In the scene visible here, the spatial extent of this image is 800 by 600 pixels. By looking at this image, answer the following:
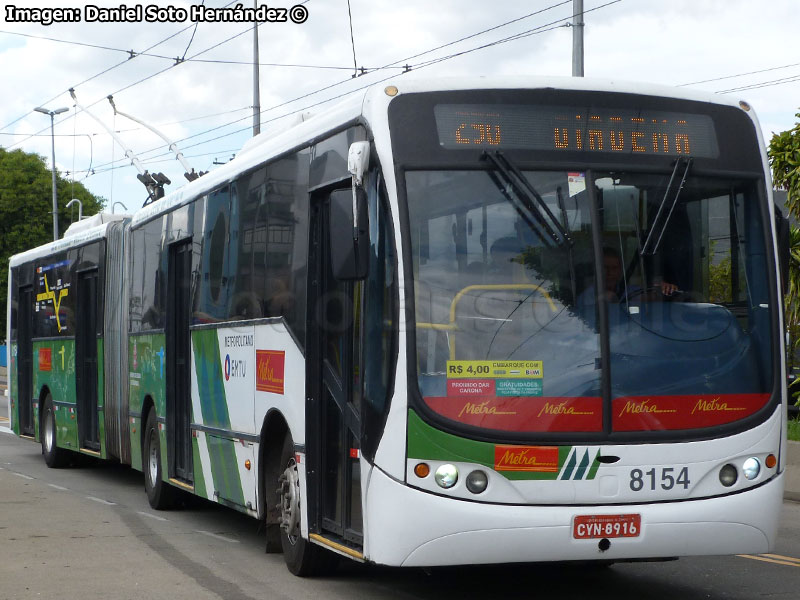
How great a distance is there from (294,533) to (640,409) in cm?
287

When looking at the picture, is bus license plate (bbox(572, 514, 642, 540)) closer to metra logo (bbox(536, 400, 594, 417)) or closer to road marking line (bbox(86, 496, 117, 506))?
metra logo (bbox(536, 400, 594, 417))

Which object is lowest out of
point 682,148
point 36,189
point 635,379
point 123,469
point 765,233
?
point 123,469

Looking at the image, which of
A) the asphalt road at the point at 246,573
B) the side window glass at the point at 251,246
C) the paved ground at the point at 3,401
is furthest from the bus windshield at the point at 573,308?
the paved ground at the point at 3,401

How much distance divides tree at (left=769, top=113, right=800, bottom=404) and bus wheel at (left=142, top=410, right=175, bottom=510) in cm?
907

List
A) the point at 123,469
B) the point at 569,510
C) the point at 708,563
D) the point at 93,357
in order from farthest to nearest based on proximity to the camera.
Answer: the point at 123,469, the point at 93,357, the point at 708,563, the point at 569,510

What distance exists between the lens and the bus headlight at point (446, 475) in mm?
7125

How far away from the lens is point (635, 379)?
741cm

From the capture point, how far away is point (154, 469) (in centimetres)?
1365

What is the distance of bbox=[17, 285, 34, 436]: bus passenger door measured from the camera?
2027 centimetres

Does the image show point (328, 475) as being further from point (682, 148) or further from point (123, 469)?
point (123, 469)

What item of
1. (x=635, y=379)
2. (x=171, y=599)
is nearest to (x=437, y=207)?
(x=635, y=379)

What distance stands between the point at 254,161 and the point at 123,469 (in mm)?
9325

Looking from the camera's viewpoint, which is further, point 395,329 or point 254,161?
point 254,161

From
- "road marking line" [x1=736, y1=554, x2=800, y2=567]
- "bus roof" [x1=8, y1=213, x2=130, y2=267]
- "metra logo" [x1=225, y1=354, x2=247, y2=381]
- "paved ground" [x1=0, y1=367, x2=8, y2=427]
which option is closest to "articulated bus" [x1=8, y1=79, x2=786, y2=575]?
"metra logo" [x1=225, y1=354, x2=247, y2=381]
